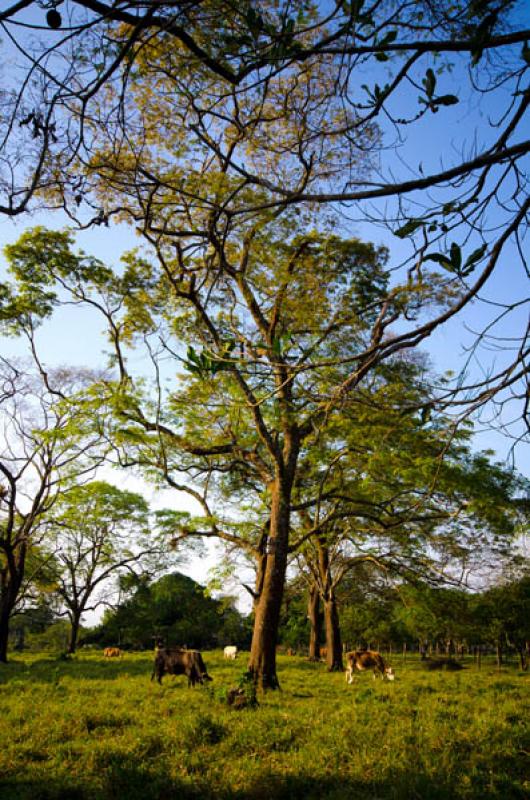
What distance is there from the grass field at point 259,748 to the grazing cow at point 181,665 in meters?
2.07

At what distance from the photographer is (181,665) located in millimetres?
11312

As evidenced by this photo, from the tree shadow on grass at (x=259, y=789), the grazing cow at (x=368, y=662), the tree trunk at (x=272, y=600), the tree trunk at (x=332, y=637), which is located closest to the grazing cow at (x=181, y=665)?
the tree trunk at (x=272, y=600)

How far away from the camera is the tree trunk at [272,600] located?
35.4 feet

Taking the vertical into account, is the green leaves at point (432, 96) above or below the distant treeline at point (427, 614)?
above

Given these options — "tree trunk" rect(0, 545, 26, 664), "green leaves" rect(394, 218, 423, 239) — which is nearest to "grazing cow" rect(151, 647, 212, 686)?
"tree trunk" rect(0, 545, 26, 664)

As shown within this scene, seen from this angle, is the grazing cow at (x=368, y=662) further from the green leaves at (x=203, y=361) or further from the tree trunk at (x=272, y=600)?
the green leaves at (x=203, y=361)

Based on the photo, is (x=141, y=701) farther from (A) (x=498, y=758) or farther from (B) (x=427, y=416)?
(B) (x=427, y=416)

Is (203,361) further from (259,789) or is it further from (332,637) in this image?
(332,637)

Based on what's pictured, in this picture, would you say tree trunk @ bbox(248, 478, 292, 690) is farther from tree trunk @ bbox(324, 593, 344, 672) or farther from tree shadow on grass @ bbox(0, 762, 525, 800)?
tree trunk @ bbox(324, 593, 344, 672)

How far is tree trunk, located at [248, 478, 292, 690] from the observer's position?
10.8 meters

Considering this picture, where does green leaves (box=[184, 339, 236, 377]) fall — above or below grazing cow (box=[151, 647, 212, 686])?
above

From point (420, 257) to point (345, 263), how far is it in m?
9.35

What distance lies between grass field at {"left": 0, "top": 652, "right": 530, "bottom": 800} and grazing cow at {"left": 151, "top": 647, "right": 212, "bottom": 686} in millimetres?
2067

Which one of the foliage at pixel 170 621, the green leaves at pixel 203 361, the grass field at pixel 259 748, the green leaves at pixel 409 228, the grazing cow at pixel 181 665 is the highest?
the green leaves at pixel 409 228
